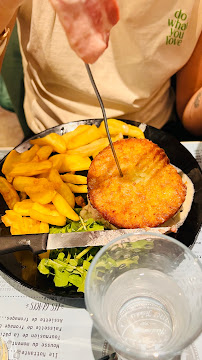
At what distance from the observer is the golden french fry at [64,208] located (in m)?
1.01

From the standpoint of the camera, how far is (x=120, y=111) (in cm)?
137

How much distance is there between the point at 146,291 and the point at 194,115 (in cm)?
75

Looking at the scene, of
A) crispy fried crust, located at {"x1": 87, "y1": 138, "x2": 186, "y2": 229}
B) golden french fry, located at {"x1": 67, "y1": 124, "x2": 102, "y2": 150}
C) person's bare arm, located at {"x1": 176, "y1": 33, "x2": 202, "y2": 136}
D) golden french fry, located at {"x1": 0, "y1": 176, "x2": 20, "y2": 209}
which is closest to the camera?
crispy fried crust, located at {"x1": 87, "y1": 138, "x2": 186, "y2": 229}

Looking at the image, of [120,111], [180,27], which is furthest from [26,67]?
[180,27]

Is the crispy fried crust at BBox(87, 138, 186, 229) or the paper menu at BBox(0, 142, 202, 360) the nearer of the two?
the paper menu at BBox(0, 142, 202, 360)

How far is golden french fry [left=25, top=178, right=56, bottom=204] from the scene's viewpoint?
1021 mm

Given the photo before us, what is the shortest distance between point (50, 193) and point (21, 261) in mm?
198

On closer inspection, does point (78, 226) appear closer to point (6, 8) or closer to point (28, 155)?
point (28, 155)

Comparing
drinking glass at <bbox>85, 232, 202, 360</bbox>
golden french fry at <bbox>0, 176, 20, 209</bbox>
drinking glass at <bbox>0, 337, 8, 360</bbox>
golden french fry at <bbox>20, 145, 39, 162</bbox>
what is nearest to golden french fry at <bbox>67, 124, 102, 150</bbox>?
golden french fry at <bbox>20, 145, 39, 162</bbox>

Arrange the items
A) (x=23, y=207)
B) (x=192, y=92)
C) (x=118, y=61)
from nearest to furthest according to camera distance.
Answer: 1. (x=23, y=207)
2. (x=118, y=61)
3. (x=192, y=92)

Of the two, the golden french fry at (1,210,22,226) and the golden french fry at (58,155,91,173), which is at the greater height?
the golden french fry at (58,155,91,173)

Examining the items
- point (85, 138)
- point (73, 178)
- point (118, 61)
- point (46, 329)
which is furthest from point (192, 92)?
point (46, 329)

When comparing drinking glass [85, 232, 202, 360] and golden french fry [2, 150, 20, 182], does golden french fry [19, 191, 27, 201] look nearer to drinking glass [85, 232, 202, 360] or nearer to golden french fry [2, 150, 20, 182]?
golden french fry [2, 150, 20, 182]

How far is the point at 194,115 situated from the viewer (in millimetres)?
1343
